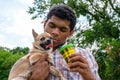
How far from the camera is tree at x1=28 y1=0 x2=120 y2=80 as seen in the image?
26000 millimetres

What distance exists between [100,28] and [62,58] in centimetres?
2259

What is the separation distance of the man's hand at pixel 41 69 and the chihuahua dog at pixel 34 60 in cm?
4

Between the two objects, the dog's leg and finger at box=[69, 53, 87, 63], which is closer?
finger at box=[69, 53, 87, 63]

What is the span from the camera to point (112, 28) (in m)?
27.8

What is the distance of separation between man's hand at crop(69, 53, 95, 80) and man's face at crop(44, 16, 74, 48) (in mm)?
318

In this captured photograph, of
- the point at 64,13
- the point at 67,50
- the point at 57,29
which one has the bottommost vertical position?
the point at 67,50

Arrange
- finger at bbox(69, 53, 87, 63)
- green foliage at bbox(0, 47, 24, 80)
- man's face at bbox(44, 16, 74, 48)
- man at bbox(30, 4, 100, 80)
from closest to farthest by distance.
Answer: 1. finger at bbox(69, 53, 87, 63)
2. man at bbox(30, 4, 100, 80)
3. man's face at bbox(44, 16, 74, 48)
4. green foliage at bbox(0, 47, 24, 80)

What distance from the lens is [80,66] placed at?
473cm

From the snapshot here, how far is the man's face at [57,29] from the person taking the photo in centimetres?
484

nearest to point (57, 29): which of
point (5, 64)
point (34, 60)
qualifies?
point (34, 60)

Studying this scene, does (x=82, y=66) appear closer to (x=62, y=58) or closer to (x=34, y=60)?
(x=62, y=58)

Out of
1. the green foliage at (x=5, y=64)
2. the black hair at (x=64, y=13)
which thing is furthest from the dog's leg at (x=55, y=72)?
the green foliage at (x=5, y=64)

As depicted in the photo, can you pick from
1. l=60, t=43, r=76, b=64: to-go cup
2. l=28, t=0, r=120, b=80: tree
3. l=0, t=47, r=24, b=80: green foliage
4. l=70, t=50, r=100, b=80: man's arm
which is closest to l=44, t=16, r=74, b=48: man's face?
l=60, t=43, r=76, b=64: to-go cup

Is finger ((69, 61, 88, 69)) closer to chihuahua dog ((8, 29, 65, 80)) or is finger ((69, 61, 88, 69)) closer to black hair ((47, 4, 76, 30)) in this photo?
chihuahua dog ((8, 29, 65, 80))
